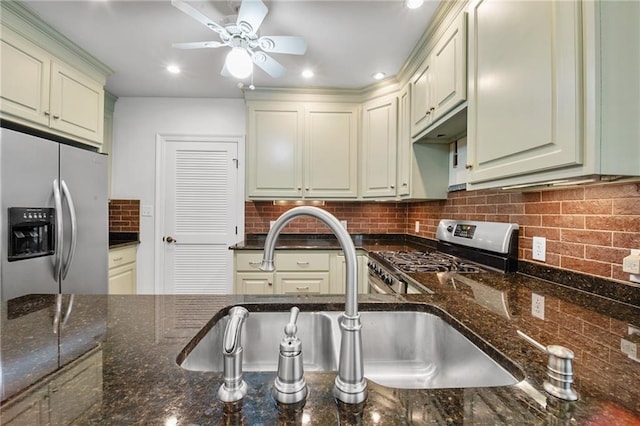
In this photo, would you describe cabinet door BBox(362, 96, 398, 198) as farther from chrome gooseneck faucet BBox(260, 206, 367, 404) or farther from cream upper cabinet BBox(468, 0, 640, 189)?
chrome gooseneck faucet BBox(260, 206, 367, 404)

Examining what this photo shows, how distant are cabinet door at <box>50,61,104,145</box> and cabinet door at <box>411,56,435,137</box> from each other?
2623mm

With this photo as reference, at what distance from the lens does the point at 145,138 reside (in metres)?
3.03

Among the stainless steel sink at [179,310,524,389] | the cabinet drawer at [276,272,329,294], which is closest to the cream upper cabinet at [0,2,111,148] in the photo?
the cabinet drawer at [276,272,329,294]

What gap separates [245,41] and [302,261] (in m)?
1.74

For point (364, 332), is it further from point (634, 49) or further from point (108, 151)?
point (108, 151)

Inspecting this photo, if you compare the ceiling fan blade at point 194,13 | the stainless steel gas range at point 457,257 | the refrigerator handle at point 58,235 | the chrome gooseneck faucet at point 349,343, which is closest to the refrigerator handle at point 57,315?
the chrome gooseneck faucet at point 349,343

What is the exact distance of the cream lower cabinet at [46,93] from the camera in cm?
171

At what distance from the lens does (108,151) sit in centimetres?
294

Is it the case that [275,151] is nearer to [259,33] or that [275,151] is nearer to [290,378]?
[259,33]

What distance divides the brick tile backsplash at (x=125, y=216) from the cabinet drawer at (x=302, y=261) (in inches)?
67.2

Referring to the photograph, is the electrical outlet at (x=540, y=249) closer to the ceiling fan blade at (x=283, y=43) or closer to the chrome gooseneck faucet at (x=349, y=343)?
the chrome gooseneck faucet at (x=349, y=343)

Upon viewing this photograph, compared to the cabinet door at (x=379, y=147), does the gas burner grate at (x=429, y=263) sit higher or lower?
lower

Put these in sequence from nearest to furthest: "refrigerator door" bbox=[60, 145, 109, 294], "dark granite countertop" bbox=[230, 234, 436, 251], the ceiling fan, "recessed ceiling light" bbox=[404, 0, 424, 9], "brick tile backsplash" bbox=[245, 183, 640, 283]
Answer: "brick tile backsplash" bbox=[245, 183, 640, 283]
the ceiling fan
"recessed ceiling light" bbox=[404, 0, 424, 9]
"refrigerator door" bbox=[60, 145, 109, 294]
"dark granite countertop" bbox=[230, 234, 436, 251]

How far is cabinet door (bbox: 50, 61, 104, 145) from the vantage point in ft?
6.56
